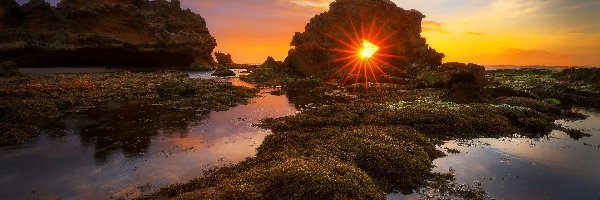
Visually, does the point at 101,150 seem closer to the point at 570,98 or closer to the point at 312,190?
the point at 312,190

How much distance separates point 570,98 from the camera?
45.2m

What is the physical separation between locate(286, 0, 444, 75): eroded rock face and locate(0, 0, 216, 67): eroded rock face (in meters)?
33.6

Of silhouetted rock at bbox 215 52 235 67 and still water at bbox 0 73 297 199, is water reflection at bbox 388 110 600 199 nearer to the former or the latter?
still water at bbox 0 73 297 199

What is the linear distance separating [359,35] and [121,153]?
276 ft

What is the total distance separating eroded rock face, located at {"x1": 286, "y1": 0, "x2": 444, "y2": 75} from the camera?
74.5 meters

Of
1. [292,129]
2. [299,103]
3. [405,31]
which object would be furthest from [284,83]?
[405,31]

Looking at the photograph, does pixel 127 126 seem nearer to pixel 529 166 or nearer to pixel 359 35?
pixel 529 166

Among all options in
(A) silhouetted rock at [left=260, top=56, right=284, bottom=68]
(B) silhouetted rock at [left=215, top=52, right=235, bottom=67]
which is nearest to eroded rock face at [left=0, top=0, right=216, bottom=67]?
(A) silhouetted rock at [left=260, top=56, right=284, bottom=68]

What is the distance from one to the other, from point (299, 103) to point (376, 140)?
2014 cm

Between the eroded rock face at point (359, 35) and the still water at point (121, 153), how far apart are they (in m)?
46.0

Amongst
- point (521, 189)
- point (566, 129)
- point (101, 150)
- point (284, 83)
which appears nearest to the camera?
point (521, 189)

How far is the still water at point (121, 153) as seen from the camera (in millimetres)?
14195

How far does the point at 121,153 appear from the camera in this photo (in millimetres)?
18469

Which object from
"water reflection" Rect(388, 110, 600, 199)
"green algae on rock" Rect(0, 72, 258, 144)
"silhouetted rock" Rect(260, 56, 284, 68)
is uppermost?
"silhouetted rock" Rect(260, 56, 284, 68)
